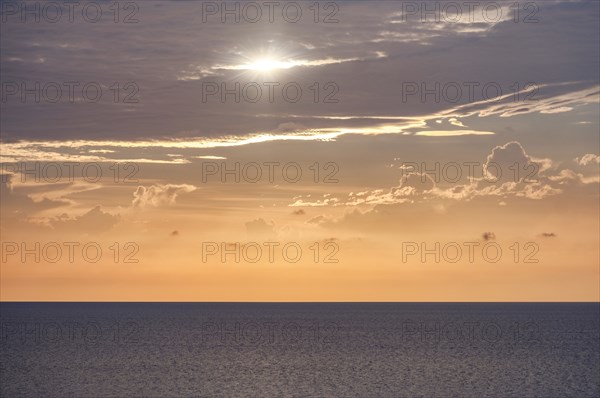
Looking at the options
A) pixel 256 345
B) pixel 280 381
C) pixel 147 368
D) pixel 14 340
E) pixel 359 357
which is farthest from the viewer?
pixel 14 340

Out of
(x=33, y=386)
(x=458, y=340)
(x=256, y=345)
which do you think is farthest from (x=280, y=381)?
(x=458, y=340)

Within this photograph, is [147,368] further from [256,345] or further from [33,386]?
[256,345]

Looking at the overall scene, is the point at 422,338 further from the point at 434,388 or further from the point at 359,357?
the point at 434,388

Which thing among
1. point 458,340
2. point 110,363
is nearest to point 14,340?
point 110,363

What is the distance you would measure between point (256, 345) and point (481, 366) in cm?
4365

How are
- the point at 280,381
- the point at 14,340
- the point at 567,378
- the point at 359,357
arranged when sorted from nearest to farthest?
1. the point at 280,381
2. the point at 567,378
3. the point at 359,357
4. the point at 14,340

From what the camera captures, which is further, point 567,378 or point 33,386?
point 567,378

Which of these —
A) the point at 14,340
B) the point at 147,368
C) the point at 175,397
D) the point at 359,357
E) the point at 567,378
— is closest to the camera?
the point at 175,397

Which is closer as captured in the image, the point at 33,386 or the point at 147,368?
the point at 33,386

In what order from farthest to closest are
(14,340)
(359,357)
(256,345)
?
(14,340) → (256,345) → (359,357)

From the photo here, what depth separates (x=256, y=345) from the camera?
407 ft

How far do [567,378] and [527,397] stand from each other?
17247mm

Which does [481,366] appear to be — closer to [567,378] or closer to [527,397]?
[567,378]

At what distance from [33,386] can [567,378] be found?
5137 centimetres
